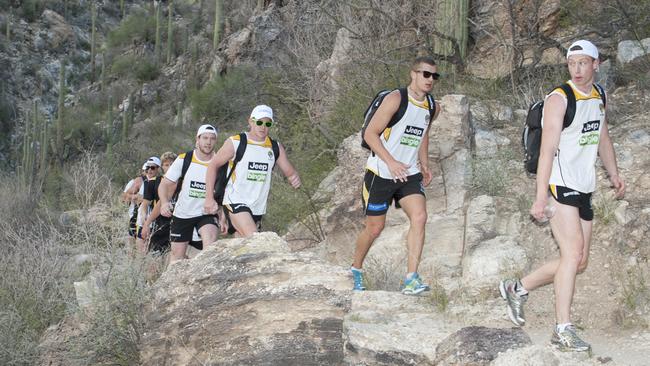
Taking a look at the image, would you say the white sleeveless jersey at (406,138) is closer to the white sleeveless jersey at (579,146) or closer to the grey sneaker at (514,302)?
the grey sneaker at (514,302)

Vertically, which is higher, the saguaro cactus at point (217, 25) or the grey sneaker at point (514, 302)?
the saguaro cactus at point (217, 25)

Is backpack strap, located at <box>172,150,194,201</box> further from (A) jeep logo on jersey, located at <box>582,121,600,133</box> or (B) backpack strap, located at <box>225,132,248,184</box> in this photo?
(A) jeep logo on jersey, located at <box>582,121,600,133</box>

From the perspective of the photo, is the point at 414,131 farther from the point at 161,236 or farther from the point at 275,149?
the point at 161,236

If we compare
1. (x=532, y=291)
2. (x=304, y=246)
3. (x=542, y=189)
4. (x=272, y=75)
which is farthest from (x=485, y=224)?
(x=272, y=75)

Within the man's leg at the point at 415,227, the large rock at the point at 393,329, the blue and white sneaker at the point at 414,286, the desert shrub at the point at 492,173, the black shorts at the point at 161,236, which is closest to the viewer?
the large rock at the point at 393,329

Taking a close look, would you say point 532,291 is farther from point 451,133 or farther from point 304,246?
point 304,246

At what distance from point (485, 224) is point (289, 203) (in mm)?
3635

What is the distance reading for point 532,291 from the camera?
6570 millimetres

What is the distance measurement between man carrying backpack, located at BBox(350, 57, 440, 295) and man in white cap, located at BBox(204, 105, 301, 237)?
115 centimetres

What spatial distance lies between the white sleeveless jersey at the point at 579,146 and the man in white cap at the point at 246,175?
294 centimetres

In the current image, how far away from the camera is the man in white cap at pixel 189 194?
8.67 metres

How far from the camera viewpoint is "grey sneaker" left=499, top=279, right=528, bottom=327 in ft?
19.3

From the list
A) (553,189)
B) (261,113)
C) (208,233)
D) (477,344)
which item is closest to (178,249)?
(208,233)

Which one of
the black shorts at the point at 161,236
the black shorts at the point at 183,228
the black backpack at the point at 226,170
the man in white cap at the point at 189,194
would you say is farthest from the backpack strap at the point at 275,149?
the black shorts at the point at 161,236
